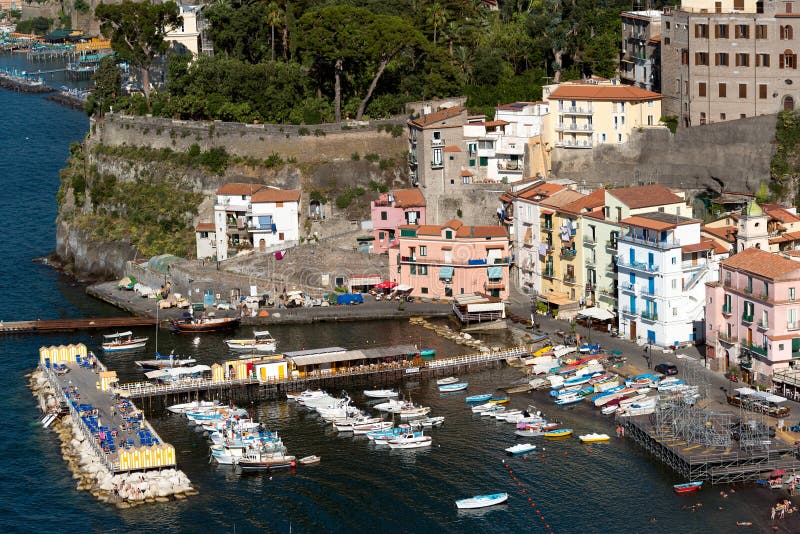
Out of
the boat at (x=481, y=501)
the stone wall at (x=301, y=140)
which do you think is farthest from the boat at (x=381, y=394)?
the stone wall at (x=301, y=140)

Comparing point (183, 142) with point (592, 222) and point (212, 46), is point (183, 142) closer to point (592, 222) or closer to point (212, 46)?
point (212, 46)

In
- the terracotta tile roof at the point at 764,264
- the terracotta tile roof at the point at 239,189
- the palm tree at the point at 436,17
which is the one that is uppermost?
the palm tree at the point at 436,17

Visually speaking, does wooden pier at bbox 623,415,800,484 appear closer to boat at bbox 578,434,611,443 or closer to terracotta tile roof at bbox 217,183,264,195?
boat at bbox 578,434,611,443

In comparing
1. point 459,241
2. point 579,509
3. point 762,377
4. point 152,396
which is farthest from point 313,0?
point 579,509

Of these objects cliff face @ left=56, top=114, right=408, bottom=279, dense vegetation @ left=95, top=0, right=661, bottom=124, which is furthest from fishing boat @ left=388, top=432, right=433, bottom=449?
dense vegetation @ left=95, top=0, right=661, bottom=124

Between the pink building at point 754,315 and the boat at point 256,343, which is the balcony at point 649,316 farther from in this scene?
the boat at point 256,343

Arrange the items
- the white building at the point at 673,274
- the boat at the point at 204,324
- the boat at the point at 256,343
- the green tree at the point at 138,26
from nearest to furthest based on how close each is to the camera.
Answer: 1. the white building at the point at 673,274
2. the boat at the point at 256,343
3. the boat at the point at 204,324
4. the green tree at the point at 138,26

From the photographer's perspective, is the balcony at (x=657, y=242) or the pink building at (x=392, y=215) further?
the pink building at (x=392, y=215)
